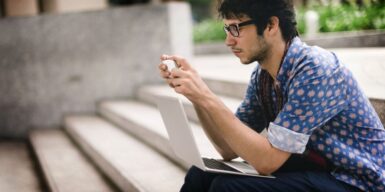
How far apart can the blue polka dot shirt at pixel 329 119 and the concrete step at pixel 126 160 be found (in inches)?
55.3

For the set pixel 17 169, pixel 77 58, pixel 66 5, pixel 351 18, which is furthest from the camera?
pixel 66 5

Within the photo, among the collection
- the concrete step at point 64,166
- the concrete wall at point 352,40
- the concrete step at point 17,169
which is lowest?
the concrete step at point 17,169

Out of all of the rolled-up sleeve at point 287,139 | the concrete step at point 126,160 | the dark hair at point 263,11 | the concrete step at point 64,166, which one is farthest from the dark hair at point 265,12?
the concrete step at point 64,166

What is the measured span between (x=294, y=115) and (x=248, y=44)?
0.38m

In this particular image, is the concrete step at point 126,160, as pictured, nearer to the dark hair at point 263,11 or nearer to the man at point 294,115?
the man at point 294,115

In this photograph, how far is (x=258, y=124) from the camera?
267 cm

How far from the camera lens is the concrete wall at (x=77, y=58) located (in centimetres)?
709

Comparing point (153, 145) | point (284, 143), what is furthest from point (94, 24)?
point (284, 143)

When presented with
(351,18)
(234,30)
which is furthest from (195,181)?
(351,18)

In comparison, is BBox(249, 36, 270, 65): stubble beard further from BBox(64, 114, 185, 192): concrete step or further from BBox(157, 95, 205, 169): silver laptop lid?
BBox(64, 114, 185, 192): concrete step

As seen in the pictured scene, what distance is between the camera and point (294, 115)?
208 cm

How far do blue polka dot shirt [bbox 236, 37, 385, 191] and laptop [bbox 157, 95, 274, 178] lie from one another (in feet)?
0.90

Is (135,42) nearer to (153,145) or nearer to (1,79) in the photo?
(1,79)

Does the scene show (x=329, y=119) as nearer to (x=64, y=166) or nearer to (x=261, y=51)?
(x=261, y=51)
